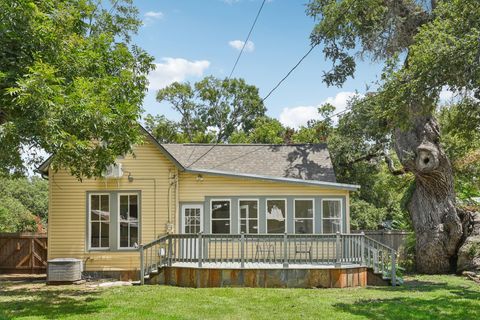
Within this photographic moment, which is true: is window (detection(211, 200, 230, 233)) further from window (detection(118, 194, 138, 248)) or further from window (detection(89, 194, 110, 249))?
window (detection(89, 194, 110, 249))

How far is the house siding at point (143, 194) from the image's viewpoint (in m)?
16.4

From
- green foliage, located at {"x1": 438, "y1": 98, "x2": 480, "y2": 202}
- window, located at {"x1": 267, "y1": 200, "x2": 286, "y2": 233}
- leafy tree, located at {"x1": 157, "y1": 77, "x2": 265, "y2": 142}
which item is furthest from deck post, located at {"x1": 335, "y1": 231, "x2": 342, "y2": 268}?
leafy tree, located at {"x1": 157, "y1": 77, "x2": 265, "y2": 142}

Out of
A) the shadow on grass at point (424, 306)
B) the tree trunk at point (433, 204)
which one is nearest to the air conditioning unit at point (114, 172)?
the shadow on grass at point (424, 306)

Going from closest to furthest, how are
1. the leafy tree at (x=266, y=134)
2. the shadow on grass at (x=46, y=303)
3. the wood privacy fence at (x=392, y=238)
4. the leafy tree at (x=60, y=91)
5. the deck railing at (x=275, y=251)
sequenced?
1. the leafy tree at (x=60, y=91)
2. the shadow on grass at (x=46, y=303)
3. the deck railing at (x=275, y=251)
4. the wood privacy fence at (x=392, y=238)
5. the leafy tree at (x=266, y=134)

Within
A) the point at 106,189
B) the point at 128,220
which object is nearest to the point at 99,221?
the point at 128,220

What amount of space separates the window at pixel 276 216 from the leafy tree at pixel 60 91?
→ 6176 mm

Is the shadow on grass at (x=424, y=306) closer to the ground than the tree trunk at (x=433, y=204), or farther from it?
closer to the ground

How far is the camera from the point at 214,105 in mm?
45219

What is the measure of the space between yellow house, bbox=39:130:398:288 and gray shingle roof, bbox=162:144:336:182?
41.5 inches

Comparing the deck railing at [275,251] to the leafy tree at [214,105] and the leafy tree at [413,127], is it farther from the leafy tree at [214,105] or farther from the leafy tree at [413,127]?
the leafy tree at [214,105]

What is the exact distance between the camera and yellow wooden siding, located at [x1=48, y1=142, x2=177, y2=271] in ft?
53.7

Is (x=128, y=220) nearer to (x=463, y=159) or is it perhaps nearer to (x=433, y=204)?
(x=433, y=204)

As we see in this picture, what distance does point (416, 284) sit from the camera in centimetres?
1502

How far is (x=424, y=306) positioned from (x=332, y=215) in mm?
6227
